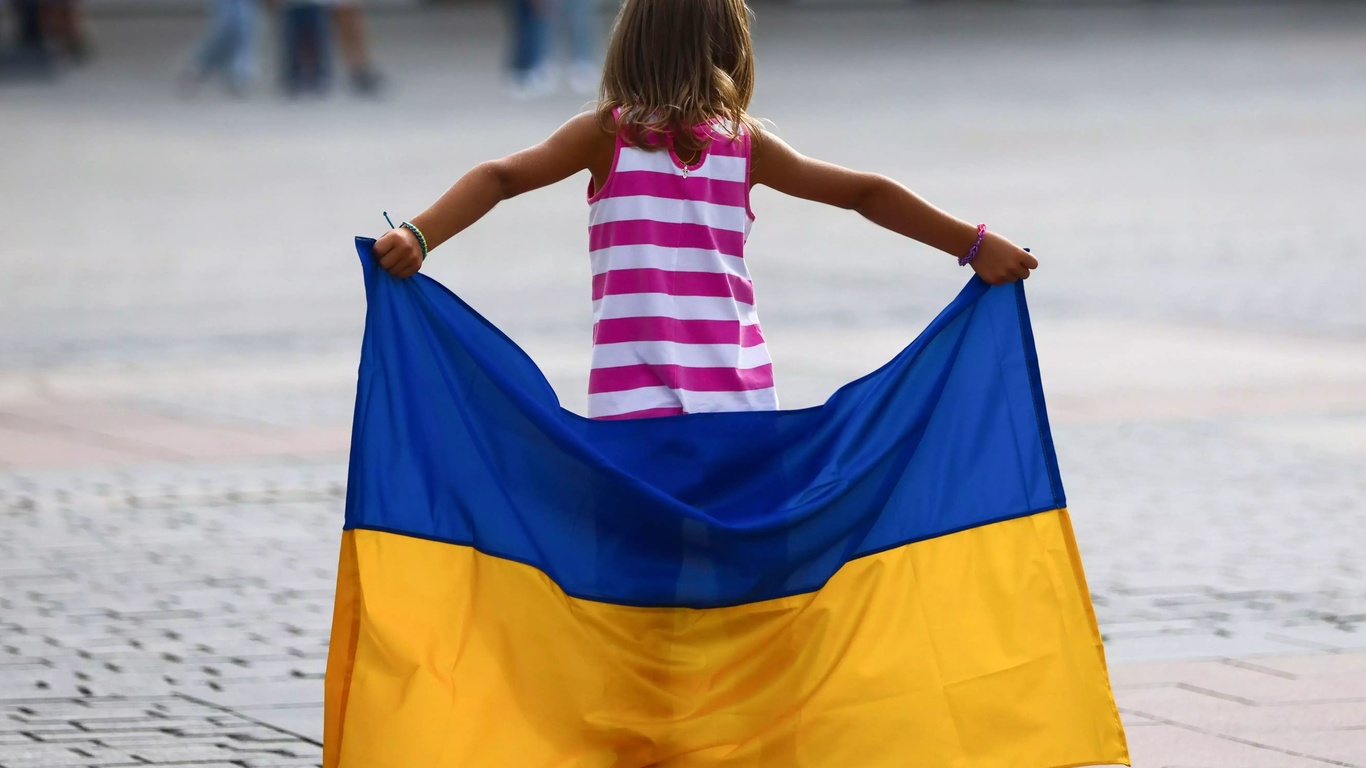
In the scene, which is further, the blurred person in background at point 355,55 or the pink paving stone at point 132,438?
the blurred person in background at point 355,55

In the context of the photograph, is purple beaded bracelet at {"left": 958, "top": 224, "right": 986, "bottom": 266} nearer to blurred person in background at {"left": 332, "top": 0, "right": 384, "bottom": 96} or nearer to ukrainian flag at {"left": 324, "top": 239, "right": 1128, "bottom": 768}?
ukrainian flag at {"left": 324, "top": 239, "right": 1128, "bottom": 768}

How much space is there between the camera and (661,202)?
3346 mm

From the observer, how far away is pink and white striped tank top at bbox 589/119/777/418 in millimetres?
3348

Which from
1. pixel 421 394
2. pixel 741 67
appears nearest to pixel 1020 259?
pixel 741 67

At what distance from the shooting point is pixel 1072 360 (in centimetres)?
901

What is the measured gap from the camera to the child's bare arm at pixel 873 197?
3455 mm

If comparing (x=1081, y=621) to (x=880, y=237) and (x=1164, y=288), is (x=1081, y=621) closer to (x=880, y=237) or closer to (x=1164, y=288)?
(x=1164, y=288)

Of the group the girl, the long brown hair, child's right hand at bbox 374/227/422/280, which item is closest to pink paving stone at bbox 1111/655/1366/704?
the girl

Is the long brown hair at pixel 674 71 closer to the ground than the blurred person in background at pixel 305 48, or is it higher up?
closer to the ground

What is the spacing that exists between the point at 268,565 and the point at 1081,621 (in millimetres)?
3000

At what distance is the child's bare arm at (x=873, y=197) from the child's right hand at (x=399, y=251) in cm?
66

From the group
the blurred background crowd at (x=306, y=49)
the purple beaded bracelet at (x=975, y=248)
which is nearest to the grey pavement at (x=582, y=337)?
the blurred background crowd at (x=306, y=49)

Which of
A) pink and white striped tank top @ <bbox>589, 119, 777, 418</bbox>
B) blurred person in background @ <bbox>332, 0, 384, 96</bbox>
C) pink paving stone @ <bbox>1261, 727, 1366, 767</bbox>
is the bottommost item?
pink paving stone @ <bbox>1261, 727, 1366, 767</bbox>

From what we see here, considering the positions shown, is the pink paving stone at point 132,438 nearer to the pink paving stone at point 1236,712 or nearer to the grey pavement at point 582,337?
the grey pavement at point 582,337
